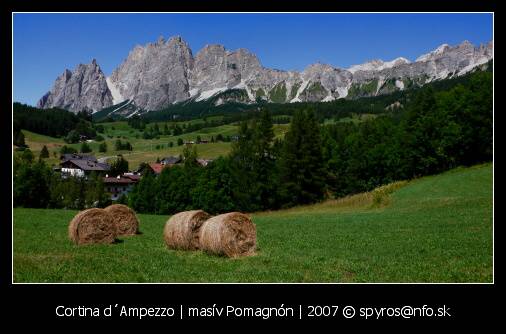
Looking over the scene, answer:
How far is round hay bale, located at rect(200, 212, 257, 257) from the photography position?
15828mm

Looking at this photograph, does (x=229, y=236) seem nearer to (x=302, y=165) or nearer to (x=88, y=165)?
(x=302, y=165)

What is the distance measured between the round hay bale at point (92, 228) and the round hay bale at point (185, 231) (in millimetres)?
3039

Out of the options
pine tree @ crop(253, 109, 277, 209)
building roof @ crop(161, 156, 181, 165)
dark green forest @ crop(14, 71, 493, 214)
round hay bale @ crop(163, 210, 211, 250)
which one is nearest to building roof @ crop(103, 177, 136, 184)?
building roof @ crop(161, 156, 181, 165)

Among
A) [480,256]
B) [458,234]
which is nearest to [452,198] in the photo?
[458,234]

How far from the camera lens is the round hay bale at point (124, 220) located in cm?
2299

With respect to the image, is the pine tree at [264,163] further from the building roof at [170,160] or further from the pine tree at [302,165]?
the building roof at [170,160]

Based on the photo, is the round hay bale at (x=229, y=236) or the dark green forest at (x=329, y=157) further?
the dark green forest at (x=329, y=157)

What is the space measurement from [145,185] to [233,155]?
26153 millimetres

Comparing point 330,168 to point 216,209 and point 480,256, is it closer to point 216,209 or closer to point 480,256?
point 216,209

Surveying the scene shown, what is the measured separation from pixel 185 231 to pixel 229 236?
2224mm

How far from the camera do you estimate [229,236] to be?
52.1 feet

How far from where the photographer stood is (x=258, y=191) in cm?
6631

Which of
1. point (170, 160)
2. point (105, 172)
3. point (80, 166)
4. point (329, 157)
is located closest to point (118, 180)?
point (80, 166)

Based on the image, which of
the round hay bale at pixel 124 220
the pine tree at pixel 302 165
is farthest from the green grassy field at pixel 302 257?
the pine tree at pixel 302 165
